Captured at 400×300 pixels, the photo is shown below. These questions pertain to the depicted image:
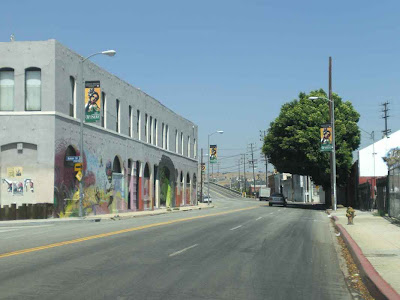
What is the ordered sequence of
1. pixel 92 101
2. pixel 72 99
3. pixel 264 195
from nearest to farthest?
1. pixel 92 101
2. pixel 72 99
3. pixel 264 195

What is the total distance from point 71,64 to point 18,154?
6.57 m

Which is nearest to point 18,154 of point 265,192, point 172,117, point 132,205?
point 132,205

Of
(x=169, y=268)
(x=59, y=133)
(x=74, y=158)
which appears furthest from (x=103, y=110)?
(x=169, y=268)

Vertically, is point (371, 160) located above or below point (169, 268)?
above

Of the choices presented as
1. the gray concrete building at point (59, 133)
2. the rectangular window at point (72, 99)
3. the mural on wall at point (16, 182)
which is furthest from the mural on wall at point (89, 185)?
the rectangular window at point (72, 99)

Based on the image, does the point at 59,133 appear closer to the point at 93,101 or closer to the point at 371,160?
the point at 93,101

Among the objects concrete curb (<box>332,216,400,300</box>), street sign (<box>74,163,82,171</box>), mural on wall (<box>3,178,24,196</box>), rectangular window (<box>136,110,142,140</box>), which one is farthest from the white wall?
concrete curb (<box>332,216,400,300</box>)

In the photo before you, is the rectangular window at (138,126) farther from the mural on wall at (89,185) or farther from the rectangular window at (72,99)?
the rectangular window at (72,99)

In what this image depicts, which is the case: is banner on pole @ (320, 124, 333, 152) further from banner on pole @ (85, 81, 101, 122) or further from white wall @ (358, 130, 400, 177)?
banner on pole @ (85, 81, 101, 122)

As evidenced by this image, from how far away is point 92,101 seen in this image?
3045 centimetres

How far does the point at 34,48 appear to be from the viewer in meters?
30.0

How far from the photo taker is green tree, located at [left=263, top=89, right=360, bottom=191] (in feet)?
166

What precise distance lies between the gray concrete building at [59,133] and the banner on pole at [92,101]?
0.18 meters

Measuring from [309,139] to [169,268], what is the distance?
136ft
